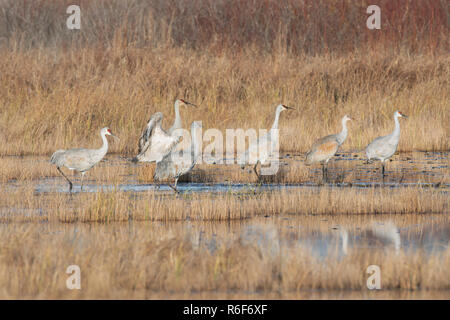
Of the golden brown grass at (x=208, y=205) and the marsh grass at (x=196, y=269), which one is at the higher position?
the golden brown grass at (x=208, y=205)

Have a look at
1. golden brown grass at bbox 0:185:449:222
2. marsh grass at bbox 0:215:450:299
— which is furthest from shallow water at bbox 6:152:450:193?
marsh grass at bbox 0:215:450:299

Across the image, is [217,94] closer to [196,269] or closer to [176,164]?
[176,164]

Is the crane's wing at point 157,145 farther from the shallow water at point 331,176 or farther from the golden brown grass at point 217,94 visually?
the golden brown grass at point 217,94

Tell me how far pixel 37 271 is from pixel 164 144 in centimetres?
479

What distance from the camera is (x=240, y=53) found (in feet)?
54.3

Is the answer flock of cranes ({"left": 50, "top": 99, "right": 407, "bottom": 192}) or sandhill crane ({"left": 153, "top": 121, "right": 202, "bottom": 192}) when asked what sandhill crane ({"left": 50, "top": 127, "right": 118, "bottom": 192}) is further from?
sandhill crane ({"left": 153, "top": 121, "right": 202, "bottom": 192})

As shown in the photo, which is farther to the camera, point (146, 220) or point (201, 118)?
point (201, 118)

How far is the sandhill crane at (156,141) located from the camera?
9992 millimetres

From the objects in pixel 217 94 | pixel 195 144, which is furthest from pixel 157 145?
pixel 217 94

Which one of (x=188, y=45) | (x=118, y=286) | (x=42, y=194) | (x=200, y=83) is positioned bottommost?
(x=118, y=286)

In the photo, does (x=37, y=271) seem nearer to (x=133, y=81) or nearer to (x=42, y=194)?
(x=42, y=194)

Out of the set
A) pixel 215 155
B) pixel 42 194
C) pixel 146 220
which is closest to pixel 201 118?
pixel 215 155

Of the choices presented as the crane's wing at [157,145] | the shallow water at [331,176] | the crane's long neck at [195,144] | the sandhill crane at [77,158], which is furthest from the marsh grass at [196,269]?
the crane's long neck at [195,144]

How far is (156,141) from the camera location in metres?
10.1
